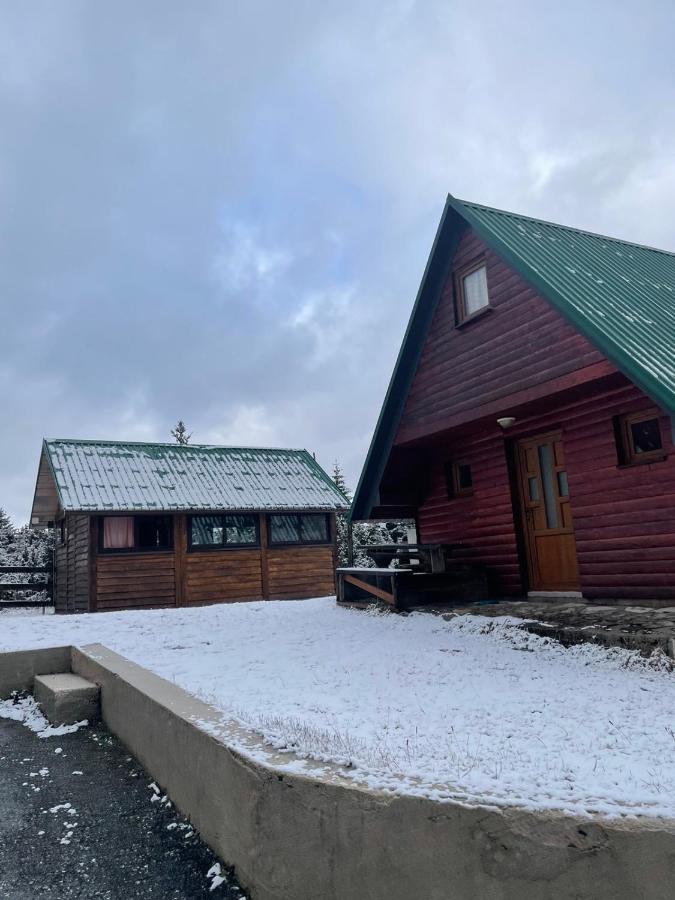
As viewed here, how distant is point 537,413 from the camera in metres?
10.2

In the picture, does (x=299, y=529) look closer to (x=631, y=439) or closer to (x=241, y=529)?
(x=241, y=529)

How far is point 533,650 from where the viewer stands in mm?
7453

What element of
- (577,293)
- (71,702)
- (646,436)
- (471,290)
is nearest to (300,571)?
(471,290)

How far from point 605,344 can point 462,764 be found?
5391 mm

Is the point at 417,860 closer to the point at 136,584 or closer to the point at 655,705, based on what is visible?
the point at 655,705

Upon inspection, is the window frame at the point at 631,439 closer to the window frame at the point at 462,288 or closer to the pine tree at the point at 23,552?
the window frame at the point at 462,288

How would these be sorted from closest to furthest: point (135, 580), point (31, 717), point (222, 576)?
point (31, 717), point (135, 580), point (222, 576)

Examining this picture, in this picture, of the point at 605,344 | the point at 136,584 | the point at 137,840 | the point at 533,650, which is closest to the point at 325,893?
the point at 137,840

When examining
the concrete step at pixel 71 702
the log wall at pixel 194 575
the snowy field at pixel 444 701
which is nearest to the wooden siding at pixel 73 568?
the log wall at pixel 194 575

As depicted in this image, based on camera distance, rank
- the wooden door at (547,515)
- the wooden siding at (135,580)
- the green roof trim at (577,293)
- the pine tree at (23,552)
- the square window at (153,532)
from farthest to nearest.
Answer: the pine tree at (23,552)
the square window at (153,532)
the wooden siding at (135,580)
the wooden door at (547,515)
the green roof trim at (577,293)

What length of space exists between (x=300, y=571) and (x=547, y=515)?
1059cm

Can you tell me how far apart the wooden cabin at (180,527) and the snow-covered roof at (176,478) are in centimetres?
3

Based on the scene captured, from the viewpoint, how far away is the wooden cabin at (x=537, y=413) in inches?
334

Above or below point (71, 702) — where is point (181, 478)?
above
